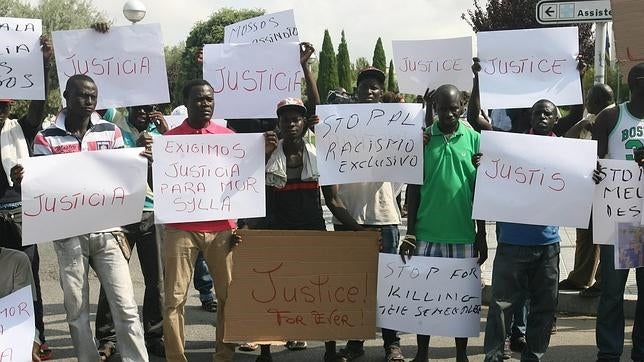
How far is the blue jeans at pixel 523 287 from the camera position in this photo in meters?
4.90

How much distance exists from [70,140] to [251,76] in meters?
1.57

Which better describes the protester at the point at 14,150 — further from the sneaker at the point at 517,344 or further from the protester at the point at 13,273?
the sneaker at the point at 517,344

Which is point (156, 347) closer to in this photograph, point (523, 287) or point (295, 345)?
point (295, 345)

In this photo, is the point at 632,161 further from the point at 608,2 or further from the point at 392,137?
the point at 608,2

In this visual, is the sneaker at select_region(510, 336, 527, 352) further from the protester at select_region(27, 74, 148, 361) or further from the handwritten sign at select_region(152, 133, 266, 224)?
the protester at select_region(27, 74, 148, 361)

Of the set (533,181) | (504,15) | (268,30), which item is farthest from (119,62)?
(504,15)

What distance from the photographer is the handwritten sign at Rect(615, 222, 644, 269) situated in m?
4.86

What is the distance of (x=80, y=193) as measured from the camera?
4.74 metres

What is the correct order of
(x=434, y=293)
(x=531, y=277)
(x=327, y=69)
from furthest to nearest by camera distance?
(x=327, y=69) < (x=434, y=293) < (x=531, y=277)

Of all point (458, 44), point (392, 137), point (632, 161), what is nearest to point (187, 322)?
point (392, 137)

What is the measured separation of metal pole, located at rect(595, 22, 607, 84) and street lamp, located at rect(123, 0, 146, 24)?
4.99 meters

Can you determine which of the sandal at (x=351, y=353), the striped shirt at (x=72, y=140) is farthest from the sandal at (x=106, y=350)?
the sandal at (x=351, y=353)

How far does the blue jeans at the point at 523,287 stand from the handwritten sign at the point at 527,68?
1096mm

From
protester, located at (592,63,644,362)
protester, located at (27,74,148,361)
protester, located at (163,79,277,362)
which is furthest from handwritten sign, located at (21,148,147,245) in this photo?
protester, located at (592,63,644,362)
